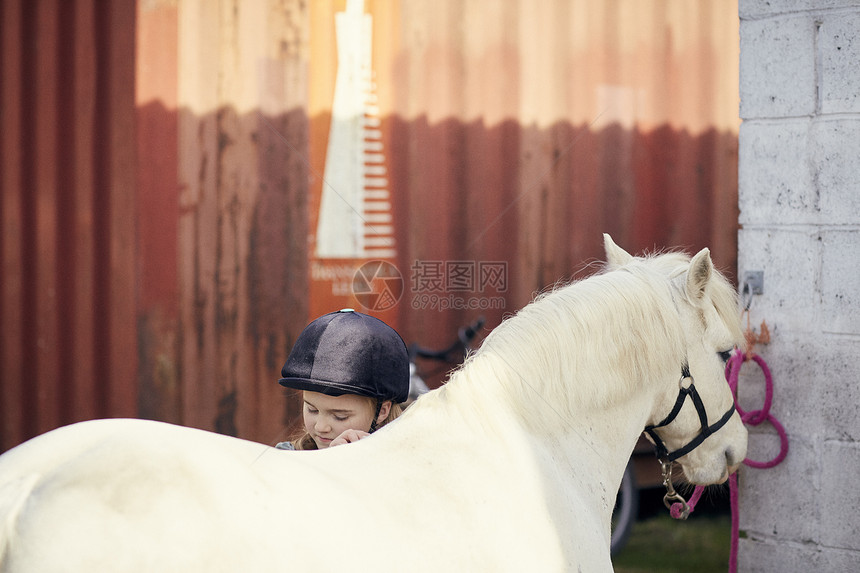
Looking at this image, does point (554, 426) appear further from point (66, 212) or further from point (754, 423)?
point (66, 212)

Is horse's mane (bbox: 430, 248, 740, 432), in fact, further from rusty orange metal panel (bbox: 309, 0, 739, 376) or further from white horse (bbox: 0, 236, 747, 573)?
rusty orange metal panel (bbox: 309, 0, 739, 376)

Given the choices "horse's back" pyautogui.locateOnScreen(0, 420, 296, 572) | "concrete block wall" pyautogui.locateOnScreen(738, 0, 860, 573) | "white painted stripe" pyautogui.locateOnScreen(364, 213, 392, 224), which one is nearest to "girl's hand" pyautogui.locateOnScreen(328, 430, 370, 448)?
"horse's back" pyautogui.locateOnScreen(0, 420, 296, 572)

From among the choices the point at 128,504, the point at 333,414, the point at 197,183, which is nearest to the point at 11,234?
the point at 197,183

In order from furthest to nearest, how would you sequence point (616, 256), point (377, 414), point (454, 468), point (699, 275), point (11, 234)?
point (11, 234) → point (616, 256) → point (377, 414) → point (699, 275) → point (454, 468)

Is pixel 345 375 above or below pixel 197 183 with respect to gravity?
below

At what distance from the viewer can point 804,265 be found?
252cm

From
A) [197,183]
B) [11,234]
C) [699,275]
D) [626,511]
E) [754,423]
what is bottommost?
A: [626,511]

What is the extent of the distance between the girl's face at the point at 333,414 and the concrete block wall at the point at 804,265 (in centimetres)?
165

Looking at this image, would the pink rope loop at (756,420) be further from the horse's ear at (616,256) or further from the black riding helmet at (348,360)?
the black riding helmet at (348,360)

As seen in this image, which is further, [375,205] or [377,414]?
[375,205]

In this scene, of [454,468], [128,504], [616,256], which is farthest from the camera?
[616,256]

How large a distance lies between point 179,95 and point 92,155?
542mm

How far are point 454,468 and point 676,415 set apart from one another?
2.37 feet

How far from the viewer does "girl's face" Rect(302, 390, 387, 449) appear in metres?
1.70
